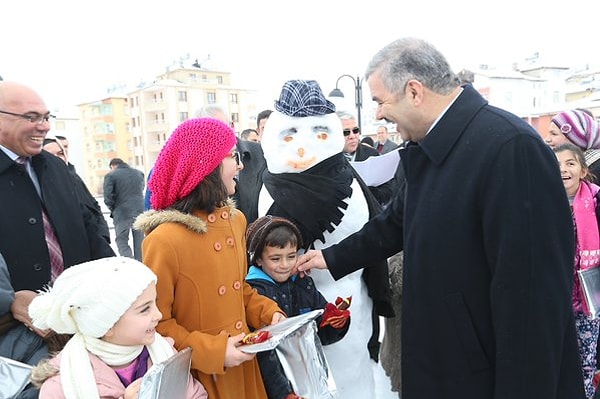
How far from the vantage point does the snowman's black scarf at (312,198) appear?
231cm

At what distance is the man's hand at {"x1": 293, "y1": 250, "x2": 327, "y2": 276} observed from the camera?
2205 millimetres

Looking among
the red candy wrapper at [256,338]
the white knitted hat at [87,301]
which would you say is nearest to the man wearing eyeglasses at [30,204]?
the white knitted hat at [87,301]

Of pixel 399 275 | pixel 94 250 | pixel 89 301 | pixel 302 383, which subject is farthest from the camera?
pixel 399 275

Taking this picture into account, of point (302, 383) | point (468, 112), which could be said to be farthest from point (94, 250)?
point (468, 112)

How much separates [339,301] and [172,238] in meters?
0.86

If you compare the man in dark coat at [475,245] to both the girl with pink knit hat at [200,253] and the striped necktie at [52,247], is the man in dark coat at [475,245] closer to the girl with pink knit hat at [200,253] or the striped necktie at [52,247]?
the girl with pink knit hat at [200,253]

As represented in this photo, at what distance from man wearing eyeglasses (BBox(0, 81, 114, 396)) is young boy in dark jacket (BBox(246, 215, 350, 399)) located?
0.93 m

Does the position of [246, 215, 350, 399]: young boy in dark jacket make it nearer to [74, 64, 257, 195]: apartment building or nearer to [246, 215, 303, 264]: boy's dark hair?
[246, 215, 303, 264]: boy's dark hair

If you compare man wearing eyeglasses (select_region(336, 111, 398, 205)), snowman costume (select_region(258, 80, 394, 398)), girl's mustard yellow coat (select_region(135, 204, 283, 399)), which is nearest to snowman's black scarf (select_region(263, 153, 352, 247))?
snowman costume (select_region(258, 80, 394, 398))

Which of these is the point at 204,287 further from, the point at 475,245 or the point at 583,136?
the point at 583,136

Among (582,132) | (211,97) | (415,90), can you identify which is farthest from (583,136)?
(211,97)

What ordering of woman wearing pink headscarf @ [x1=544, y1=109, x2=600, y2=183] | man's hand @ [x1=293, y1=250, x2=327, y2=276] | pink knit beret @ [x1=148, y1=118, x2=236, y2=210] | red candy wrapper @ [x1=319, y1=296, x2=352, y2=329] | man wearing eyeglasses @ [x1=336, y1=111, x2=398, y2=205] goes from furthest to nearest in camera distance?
1. man wearing eyeglasses @ [x1=336, y1=111, x2=398, y2=205]
2. woman wearing pink headscarf @ [x1=544, y1=109, x2=600, y2=183]
3. man's hand @ [x1=293, y1=250, x2=327, y2=276]
4. red candy wrapper @ [x1=319, y1=296, x2=352, y2=329]
5. pink knit beret @ [x1=148, y1=118, x2=236, y2=210]

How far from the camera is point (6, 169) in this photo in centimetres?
215

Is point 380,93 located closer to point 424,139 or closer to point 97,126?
point 424,139
